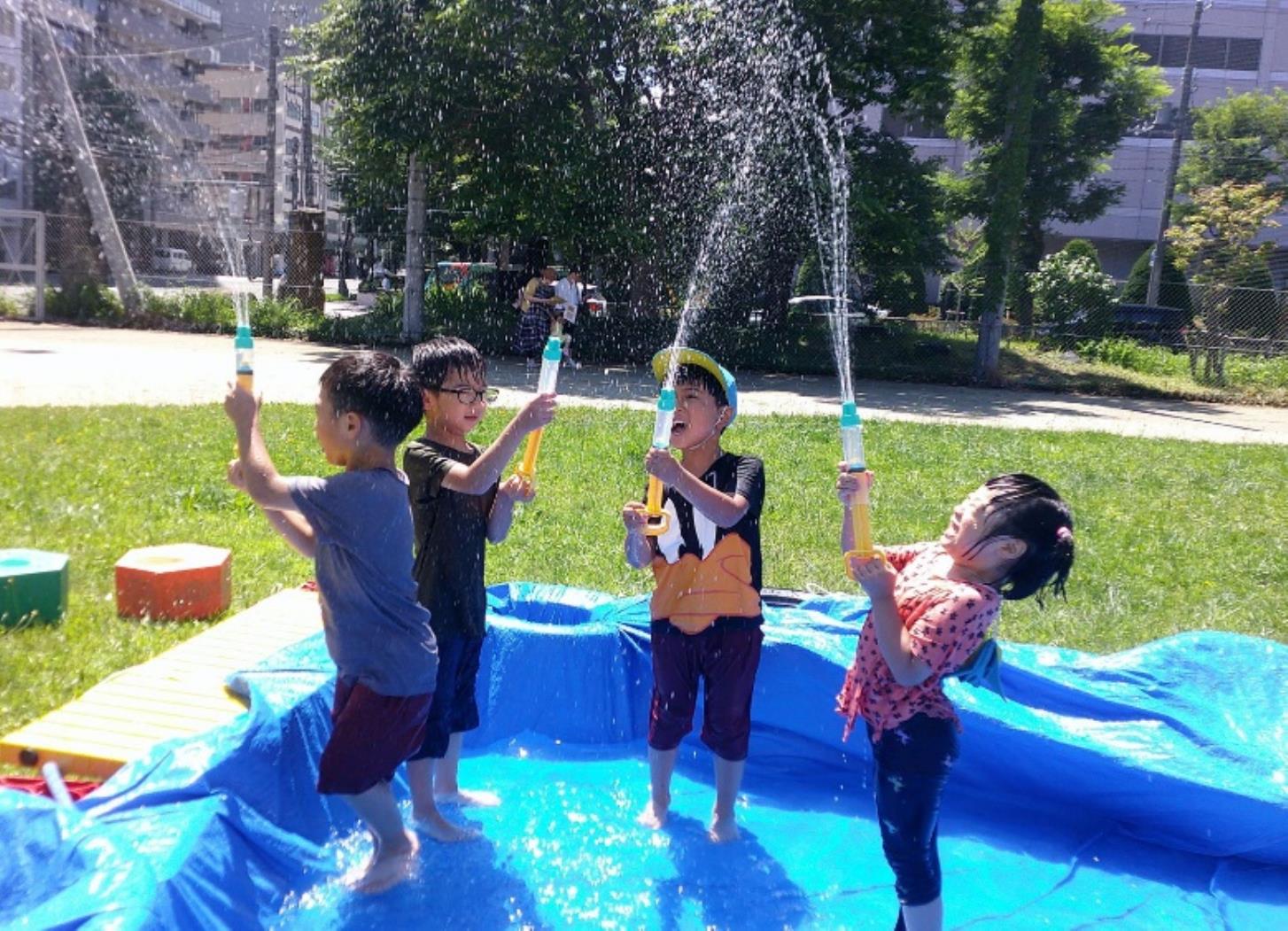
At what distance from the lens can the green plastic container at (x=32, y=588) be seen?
4613 mm

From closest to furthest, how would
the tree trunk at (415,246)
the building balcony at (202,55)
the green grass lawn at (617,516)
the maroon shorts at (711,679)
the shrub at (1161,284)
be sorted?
the maroon shorts at (711,679)
the green grass lawn at (617,516)
the tree trunk at (415,246)
the building balcony at (202,55)
the shrub at (1161,284)

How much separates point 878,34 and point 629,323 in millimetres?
5415

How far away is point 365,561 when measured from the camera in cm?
271

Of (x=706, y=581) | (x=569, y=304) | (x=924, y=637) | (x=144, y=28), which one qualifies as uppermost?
(x=144, y=28)

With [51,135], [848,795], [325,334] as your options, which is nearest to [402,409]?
[848,795]

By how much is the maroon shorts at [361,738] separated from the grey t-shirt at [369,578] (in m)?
0.04

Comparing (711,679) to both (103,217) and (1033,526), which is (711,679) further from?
(103,217)

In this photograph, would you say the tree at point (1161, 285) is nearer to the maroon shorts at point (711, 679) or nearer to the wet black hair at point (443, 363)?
the maroon shorts at point (711, 679)

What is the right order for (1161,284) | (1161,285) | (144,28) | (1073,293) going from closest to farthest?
(144,28) → (1073,293) → (1161,284) → (1161,285)

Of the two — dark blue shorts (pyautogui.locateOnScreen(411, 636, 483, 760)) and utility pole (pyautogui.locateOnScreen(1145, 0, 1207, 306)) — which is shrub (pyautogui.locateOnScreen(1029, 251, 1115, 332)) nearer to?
utility pole (pyautogui.locateOnScreen(1145, 0, 1207, 306))

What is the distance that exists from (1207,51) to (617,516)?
1506 inches

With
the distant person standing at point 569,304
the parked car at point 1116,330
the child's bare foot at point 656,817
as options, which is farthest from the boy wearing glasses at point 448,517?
the parked car at point 1116,330

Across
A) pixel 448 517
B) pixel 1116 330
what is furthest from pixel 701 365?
pixel 1116 330

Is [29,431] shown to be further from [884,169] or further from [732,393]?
[884,169]
